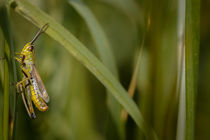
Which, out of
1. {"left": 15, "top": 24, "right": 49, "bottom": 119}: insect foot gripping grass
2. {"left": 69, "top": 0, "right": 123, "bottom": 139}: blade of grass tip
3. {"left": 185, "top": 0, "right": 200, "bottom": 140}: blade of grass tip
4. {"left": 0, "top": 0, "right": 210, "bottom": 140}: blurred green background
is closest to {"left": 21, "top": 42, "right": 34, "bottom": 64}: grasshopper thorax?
{"left": 15, "top": 24, "right": 49, "bottom": 119}: insect foot gripping grass

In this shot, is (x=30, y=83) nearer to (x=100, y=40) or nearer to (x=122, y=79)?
(x=100, y=40)

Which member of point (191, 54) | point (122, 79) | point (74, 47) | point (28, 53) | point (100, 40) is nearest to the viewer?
point (191, 54)

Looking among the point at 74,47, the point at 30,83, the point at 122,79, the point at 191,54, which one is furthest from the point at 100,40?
the point at 122,79

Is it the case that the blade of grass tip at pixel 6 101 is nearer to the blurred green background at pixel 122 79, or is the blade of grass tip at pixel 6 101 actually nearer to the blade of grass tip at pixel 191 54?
the blurred green background at pixel 122 79

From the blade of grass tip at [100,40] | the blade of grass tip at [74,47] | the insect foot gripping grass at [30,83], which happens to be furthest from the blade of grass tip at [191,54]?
the insect foot gripping grass at [30,83]

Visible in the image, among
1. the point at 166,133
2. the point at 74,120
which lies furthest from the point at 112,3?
the point at 166,133

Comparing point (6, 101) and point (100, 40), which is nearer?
point (6, 101)

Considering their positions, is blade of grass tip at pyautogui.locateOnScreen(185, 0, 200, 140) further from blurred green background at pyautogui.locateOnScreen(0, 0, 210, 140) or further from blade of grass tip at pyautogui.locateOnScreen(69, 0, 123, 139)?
blade of grass tip at pyautogui.locateOnScreen(69, 0, 123, 139)

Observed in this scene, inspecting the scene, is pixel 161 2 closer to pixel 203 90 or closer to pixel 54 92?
pixel 54 92
